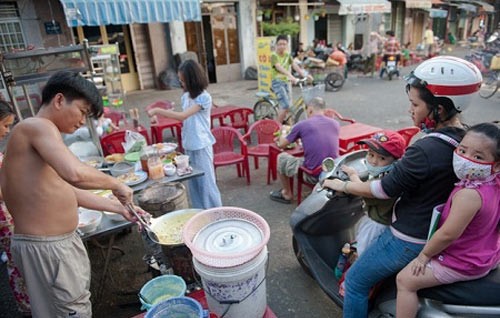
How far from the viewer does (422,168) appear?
158 cm

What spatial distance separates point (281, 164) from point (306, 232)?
164 centimetres

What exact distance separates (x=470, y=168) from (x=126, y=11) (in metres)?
8.46

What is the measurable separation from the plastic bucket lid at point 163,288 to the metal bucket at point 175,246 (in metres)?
0.19

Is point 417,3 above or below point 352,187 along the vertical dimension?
above

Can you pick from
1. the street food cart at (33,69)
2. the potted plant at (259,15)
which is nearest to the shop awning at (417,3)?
the potted plant at (259,15)

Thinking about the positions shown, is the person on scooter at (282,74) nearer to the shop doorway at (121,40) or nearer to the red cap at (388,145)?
the red cap at (388,145)

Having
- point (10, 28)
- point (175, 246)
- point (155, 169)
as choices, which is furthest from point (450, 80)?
point (10, 28)

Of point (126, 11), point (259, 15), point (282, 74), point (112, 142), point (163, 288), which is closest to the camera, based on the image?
point (163, 288)

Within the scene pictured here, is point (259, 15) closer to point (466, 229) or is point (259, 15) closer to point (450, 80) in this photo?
point (450, 80)

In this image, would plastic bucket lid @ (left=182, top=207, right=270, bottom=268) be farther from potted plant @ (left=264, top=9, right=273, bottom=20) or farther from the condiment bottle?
potted plant @ (left=264, top=9, right=273, bottom=20)

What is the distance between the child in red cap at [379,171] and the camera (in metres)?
1.95

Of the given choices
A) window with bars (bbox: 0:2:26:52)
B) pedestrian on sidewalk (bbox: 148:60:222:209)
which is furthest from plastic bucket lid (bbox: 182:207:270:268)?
window with bars (bbox: 0:2:26:52)

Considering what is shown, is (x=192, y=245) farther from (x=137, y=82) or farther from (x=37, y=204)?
(x=137, y=82)

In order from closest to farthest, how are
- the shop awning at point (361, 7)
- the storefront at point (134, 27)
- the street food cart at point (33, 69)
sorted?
the street food cart at point (33, 69)
the storefront at point (134, 27)
the shop awning at point (361, 7)
